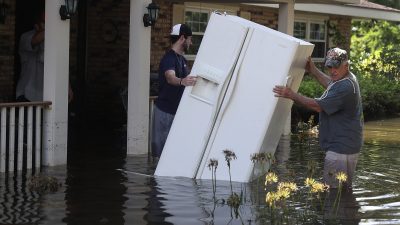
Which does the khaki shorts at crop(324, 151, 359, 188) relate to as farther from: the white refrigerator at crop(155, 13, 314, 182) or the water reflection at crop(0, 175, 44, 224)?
the water reflection at crop(0, 175, 44, 224)

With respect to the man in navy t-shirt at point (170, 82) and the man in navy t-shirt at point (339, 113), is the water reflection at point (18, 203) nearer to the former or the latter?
the man in navy t-shirt at point (170, 82)

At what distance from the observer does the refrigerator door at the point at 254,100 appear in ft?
30.6

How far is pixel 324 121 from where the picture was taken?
28.6ft

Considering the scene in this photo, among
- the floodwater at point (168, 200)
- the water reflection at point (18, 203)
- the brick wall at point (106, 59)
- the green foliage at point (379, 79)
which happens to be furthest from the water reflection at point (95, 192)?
the green foliage at point (379, 79)

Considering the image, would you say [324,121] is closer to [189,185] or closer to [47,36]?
[189,185]

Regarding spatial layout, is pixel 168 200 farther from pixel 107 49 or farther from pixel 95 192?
pixel 107 49

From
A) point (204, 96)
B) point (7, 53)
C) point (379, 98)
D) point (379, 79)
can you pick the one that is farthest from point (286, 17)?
point (379, 79)

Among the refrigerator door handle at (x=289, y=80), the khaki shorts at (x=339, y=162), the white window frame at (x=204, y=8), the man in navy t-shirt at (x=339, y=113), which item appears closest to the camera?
the man in navy t-shirt at (x=339, y=113)

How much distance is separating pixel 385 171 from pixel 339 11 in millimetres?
11946

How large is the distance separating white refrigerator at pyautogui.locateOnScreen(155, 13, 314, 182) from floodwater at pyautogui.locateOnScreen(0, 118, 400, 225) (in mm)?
284

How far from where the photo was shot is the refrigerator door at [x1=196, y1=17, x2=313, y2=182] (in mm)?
9320

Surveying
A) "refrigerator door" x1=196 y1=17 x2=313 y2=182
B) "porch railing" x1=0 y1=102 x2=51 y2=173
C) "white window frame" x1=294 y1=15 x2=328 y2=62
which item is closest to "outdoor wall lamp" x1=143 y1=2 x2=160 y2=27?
"porch railing" x1=0 y1=102 x2=51 y2=173

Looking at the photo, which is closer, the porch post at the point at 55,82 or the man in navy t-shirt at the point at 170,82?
the man in navy t-shirt at the point at 170,82

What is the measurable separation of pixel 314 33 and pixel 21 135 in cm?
1494
